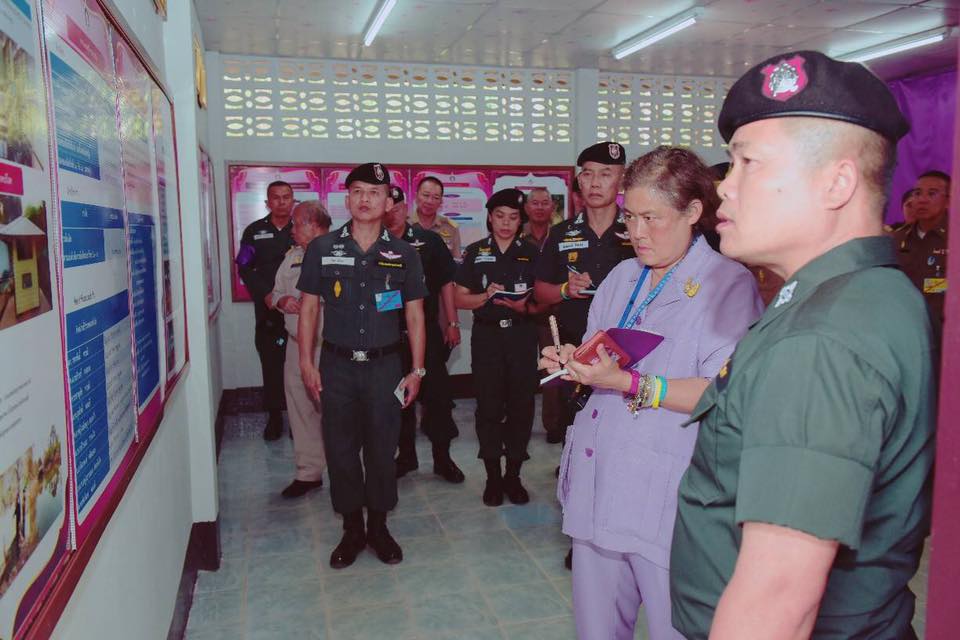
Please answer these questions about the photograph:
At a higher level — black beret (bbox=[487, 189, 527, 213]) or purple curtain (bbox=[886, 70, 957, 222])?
purple curtain (bbox=[886, 70, 957, 222])

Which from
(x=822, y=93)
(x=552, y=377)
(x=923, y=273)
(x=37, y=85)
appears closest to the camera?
(x=822, y=93)

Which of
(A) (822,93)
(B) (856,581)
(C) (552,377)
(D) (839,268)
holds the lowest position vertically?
(B) (856,581)

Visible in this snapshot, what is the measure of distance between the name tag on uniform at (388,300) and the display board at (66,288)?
3.84 feet

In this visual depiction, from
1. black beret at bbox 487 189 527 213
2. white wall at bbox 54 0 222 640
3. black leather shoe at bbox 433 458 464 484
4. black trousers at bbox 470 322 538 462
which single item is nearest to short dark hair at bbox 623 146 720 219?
white wall at bbox 54 0 222 640

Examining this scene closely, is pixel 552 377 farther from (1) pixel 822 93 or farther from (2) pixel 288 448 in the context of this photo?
(2) pixel 288 448

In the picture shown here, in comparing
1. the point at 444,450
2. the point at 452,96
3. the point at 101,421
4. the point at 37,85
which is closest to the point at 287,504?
the point at 444,450

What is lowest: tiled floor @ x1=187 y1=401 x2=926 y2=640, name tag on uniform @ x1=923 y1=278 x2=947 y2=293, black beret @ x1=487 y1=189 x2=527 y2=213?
tiled floor @ x1=187 y1=401 x2=926 y2=640

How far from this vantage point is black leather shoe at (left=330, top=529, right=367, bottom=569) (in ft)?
10.6

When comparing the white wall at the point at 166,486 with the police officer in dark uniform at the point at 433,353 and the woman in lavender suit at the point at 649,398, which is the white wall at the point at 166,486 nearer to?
the woman in lavender suit at the point at 649,398

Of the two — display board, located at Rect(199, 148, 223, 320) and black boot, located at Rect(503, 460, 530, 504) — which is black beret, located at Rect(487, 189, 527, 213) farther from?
display board, located at Rect(199, 148, 223, 320)

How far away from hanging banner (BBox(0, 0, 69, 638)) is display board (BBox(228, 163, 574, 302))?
200 inches

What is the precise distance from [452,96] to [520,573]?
467 cm

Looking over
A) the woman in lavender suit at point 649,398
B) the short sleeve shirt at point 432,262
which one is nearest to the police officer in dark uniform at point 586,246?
the short sleeve shirt at point 432,262

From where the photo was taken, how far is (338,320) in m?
3.24
